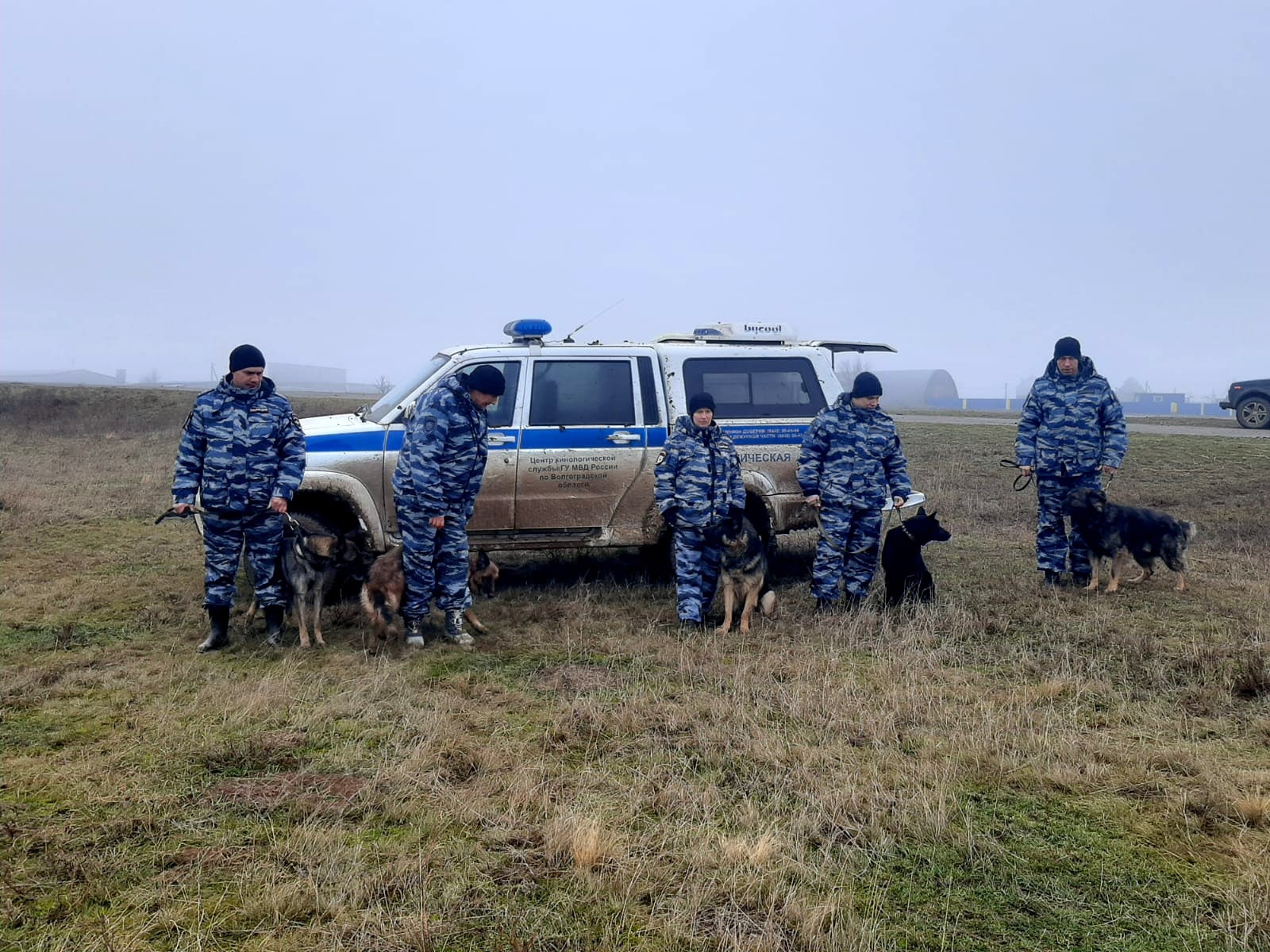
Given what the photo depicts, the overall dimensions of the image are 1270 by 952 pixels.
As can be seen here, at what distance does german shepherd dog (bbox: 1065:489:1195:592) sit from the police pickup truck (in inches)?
53.9

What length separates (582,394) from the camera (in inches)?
274

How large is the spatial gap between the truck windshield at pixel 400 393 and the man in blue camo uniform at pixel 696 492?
200 centimetres

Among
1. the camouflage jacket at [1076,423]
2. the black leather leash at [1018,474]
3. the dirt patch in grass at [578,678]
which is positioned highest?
the camouflage jacket at [1076,423]

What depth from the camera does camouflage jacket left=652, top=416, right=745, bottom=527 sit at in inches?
244

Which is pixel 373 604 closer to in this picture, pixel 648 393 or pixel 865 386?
pixel 648 393

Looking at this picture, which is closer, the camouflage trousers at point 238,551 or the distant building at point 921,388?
the camouflage trousers at point 238,551

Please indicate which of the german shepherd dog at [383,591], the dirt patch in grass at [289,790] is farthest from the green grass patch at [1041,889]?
the german shepherd dog at [383,591]

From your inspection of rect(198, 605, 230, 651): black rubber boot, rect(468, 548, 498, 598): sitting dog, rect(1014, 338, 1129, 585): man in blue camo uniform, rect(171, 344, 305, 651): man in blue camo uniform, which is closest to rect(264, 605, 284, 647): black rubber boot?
rect(171, 344, 305, 651): man in blue camo uniform

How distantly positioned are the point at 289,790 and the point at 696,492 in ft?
11.3

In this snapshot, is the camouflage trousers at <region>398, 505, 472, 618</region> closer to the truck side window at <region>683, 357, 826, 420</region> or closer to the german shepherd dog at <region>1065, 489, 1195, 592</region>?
the truck side window at <region>683, 357, 826, 420</region>

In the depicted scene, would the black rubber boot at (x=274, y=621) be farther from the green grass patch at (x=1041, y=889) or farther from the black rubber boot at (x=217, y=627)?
the green grass patch at (x=1041, y=889)

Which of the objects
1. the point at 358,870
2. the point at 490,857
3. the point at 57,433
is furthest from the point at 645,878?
Answer: the point at 57,433

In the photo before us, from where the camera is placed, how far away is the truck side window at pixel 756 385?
714 cm

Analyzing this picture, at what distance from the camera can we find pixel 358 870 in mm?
2854
